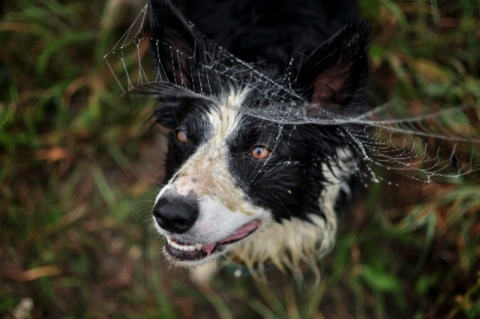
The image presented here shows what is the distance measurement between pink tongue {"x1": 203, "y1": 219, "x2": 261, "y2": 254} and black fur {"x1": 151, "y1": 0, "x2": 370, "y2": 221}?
3.8 inches

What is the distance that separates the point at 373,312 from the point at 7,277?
2.05m

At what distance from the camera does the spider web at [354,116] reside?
6.28ft

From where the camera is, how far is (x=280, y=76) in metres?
1.99

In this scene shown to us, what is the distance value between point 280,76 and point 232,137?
11.9 inches

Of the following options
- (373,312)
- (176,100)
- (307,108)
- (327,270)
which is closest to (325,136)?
(307,108)

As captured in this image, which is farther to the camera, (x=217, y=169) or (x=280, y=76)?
(x=280, y=76)

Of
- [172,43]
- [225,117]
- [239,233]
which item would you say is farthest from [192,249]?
[172,43]

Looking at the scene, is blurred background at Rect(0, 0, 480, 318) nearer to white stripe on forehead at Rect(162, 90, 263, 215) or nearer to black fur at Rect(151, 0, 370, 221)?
black fur at Rect(151, 0, 370, 221)

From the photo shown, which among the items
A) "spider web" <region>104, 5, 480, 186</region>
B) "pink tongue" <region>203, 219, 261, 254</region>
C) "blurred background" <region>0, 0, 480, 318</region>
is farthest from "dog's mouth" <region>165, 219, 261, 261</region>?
"blurred background" <region>0, 0, 480, 318</region>

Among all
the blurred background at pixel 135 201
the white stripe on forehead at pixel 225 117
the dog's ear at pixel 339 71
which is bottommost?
the blurred background at pixel 135 201

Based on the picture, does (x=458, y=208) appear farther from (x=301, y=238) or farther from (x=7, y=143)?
(x=7, y=143)

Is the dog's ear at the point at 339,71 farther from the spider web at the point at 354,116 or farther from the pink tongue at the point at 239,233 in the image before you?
the pink tongue at the point at 239,233

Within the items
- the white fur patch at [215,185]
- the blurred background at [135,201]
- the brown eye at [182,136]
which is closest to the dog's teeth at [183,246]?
the white fur patch at [215,185]

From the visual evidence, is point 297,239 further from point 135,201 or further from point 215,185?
point 135,201
